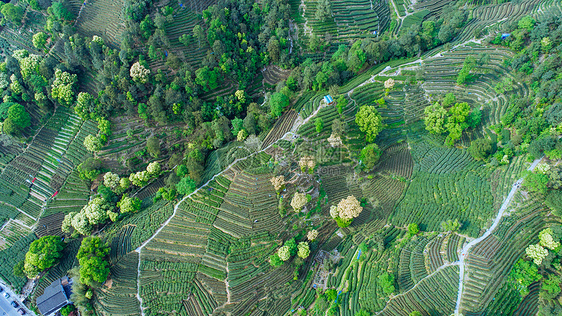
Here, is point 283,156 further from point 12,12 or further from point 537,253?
point 12,12

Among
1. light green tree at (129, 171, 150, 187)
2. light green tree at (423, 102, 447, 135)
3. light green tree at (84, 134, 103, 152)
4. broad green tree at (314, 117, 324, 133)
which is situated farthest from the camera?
light green tree at (84, 134, 103, 152)

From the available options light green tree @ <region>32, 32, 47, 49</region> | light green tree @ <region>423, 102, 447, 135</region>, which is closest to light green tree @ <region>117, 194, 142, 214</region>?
light green tree @ <region>32, 32, 47, 49</region>

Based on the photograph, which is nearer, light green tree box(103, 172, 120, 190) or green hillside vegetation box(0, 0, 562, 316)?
green hillside vegetation box(0, 0, 562, 316)

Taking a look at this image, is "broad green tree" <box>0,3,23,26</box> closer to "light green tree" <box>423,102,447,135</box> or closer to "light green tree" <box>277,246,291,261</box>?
"light green tree" <box>277,246,291,261</box>

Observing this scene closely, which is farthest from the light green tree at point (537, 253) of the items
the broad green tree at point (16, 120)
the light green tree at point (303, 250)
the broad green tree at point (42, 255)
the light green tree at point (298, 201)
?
the broad green tree at point (16, 120)

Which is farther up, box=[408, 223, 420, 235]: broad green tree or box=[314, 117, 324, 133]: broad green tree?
box=[314, 117, 324, 133]: broad green tree

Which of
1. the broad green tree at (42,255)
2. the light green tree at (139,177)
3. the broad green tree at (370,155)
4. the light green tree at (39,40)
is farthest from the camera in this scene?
the light green tree at (39,40)

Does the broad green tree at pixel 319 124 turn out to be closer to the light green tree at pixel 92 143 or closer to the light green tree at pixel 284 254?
the light green tree at pixel 284 254

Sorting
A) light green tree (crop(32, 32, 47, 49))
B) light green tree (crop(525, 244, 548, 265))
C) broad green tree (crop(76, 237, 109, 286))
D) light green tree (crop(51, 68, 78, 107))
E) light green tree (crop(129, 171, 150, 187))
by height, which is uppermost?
light green tree (crop(32, 32, 47, 49))

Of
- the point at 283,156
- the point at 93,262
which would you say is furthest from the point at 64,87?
the point at 283,156

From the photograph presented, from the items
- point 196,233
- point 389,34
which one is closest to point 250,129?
point 196,233
